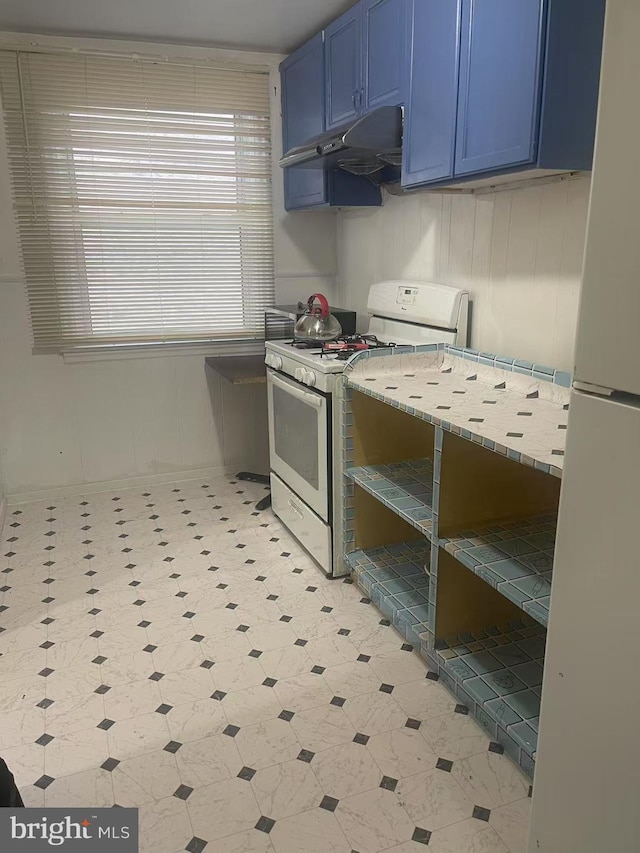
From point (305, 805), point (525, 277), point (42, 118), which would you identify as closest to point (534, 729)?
point (305, 805)

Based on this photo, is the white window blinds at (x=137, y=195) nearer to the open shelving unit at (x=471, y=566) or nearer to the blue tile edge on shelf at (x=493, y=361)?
the blue tile edge on shelf at (x=493, y=361)

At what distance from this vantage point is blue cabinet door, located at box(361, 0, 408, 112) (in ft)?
7.70

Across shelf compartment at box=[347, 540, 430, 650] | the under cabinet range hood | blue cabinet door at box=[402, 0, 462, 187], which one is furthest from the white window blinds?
shelf compartment at box=[347, 540, 430, 650]

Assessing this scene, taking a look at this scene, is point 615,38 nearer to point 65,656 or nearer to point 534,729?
point 534,729

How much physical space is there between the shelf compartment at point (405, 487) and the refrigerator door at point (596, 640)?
985 millimetres

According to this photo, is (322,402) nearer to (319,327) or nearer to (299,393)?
(299,393)

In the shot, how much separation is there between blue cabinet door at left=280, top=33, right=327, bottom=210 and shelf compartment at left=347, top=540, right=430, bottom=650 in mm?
1801

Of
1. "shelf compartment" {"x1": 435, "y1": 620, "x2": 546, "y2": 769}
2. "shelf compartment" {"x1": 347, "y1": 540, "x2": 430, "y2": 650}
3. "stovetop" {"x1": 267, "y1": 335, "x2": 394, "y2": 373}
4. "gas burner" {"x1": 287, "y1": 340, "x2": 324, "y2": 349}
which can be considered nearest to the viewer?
"shelf compartment" {"x1": 435, "y1": 620, "x2": 546, "y2": 769}

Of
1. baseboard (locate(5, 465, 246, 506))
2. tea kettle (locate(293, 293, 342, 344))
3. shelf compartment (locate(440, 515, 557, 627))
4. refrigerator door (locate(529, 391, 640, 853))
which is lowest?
baseboard (locate(5, 465, 246, 506))

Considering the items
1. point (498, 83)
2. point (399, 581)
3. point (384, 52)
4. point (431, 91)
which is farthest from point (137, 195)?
Answer: point (399, 581)

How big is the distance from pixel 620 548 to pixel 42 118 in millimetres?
3454

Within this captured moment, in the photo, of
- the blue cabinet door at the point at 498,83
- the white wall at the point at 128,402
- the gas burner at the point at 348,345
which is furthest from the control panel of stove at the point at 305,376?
the white wall at the point at 128,402

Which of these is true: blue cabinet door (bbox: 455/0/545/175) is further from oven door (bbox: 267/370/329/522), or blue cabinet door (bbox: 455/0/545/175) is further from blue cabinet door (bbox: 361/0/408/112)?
oven door (bbox: 267/370/329/522)

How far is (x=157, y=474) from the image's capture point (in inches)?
154
